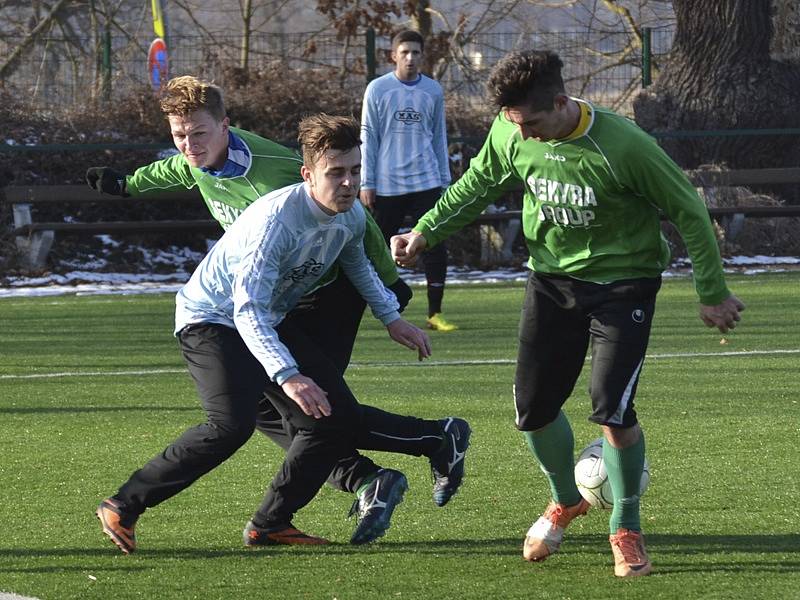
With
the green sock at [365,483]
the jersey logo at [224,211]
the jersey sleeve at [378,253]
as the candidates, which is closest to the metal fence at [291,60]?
the jersey logo at [224,211]

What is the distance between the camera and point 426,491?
5699mm

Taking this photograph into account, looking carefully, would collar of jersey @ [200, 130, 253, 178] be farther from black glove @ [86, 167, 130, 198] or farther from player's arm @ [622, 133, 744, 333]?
player's arm @ [622, 133, 744, 333]

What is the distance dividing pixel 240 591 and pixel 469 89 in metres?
15.9

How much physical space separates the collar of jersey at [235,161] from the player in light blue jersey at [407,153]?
5.47 meters

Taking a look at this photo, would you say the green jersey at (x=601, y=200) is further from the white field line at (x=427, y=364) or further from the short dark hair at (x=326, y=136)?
the white field line at (x=427, y=364)

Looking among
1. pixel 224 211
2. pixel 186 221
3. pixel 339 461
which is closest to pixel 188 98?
pixel 224 211

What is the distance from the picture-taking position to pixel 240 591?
14.0 ft

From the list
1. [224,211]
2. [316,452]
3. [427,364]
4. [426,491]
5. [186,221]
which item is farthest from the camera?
[186,221]

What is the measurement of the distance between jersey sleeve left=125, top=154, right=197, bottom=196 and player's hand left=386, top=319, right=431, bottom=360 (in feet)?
4.36

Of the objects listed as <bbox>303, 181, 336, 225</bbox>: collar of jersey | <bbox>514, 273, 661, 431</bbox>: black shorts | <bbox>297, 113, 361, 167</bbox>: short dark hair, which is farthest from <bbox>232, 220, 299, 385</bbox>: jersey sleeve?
<bbox>514, 273, 661, 431</bbox>: black shorts

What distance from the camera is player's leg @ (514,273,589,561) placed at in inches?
182

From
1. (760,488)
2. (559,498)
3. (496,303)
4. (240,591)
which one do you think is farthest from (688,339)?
(240,591)

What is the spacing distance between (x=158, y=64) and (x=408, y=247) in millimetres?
13568

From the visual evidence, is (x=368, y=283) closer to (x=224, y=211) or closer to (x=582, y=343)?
(x=582, y=343)
